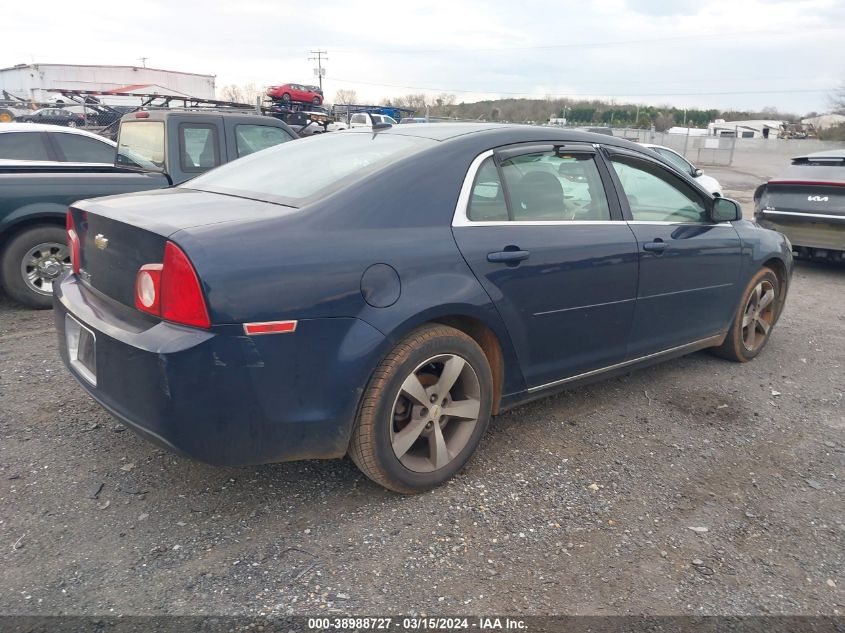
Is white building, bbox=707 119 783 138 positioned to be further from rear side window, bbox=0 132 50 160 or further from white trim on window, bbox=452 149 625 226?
white trim on window, bbox=452 149 625 226

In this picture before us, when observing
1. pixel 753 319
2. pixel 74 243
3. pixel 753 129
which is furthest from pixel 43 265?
pixel 753 129

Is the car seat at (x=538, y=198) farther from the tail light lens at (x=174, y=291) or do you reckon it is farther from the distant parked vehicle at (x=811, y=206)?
the distant parked vehicle at (x=811, y=206)

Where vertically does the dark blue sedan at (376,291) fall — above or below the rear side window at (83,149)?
below

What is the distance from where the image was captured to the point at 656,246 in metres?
3.71

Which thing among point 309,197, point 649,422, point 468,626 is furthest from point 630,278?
point 468,626

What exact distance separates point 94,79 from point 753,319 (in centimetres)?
5910

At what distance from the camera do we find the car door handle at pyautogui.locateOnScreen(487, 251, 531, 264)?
2955 millimetres

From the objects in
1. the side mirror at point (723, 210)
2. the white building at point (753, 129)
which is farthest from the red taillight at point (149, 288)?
the white building at point (753, 129)

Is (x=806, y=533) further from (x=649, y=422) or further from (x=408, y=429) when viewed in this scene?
(x=408, y=429)

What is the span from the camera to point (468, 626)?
2178 mm

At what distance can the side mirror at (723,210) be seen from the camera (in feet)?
→ 13.8

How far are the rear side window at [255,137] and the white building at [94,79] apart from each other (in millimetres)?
48067

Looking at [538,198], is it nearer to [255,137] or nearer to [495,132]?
[495,132]

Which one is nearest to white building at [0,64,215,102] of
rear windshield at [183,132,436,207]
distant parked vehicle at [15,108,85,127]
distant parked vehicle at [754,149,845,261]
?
distant parked vehicle at [15,108,85,127]
